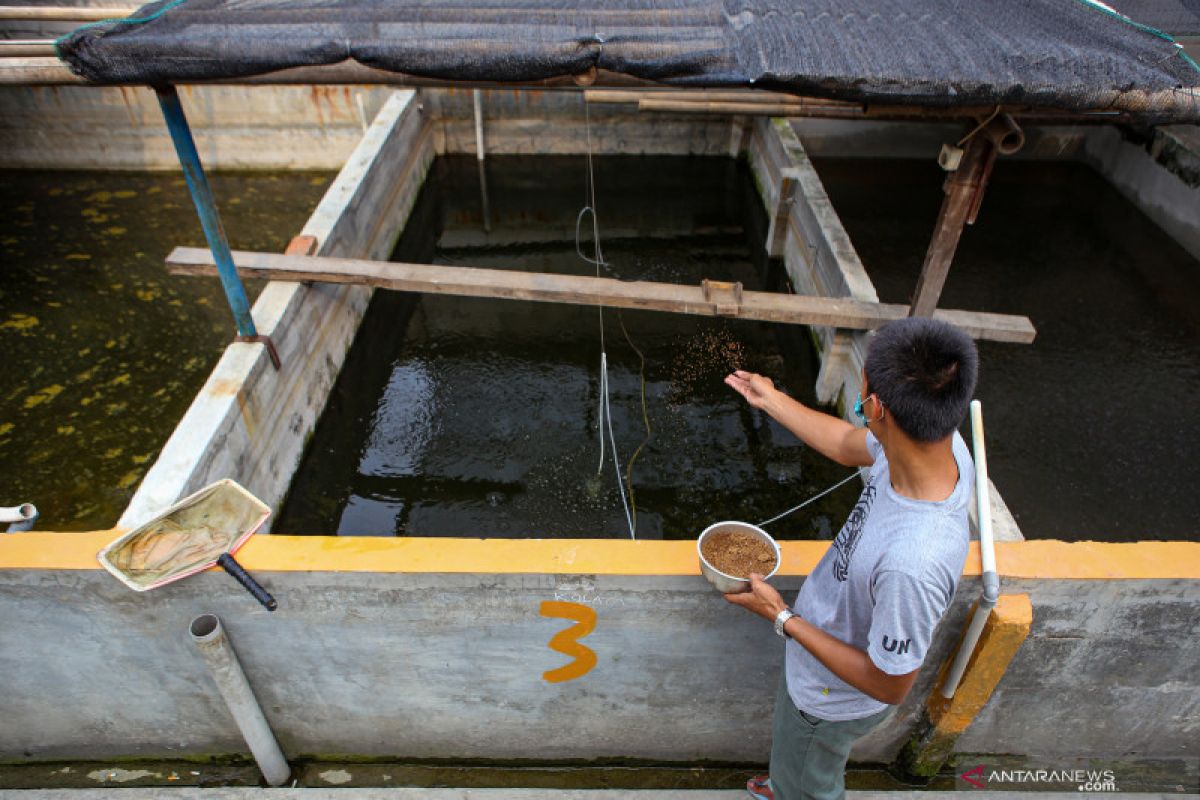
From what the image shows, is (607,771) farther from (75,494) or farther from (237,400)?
(75,494)

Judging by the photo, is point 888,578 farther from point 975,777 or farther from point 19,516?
point 19,516

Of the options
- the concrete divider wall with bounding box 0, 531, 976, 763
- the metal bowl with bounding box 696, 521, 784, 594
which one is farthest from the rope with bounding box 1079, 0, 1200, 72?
the metal bowl with bounding box 696, 521, 784, 594

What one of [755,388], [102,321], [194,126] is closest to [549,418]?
[755,388]

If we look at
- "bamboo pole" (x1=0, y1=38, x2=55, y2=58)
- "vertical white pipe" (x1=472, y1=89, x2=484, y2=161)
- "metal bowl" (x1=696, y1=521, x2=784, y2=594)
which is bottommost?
"vertical white pipe" (x1=472, y1=89, x2=484, y2=161)

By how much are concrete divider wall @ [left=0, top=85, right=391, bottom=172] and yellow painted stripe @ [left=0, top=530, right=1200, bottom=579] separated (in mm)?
8895

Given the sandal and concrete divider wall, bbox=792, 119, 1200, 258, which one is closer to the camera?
the sandal

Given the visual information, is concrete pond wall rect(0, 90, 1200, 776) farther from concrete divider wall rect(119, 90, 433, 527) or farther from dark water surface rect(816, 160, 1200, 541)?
dark water surface rect(816, 160, 1200, 541)

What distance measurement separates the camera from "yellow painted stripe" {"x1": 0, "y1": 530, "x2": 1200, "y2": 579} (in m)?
2.42

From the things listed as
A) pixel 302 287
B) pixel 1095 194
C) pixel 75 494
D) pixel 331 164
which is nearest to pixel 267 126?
pixel 331 164

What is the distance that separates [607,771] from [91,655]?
218cm

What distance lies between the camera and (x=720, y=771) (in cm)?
305

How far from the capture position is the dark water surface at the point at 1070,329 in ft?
17.7

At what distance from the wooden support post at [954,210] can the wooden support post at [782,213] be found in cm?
326

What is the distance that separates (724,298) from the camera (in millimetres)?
5172
